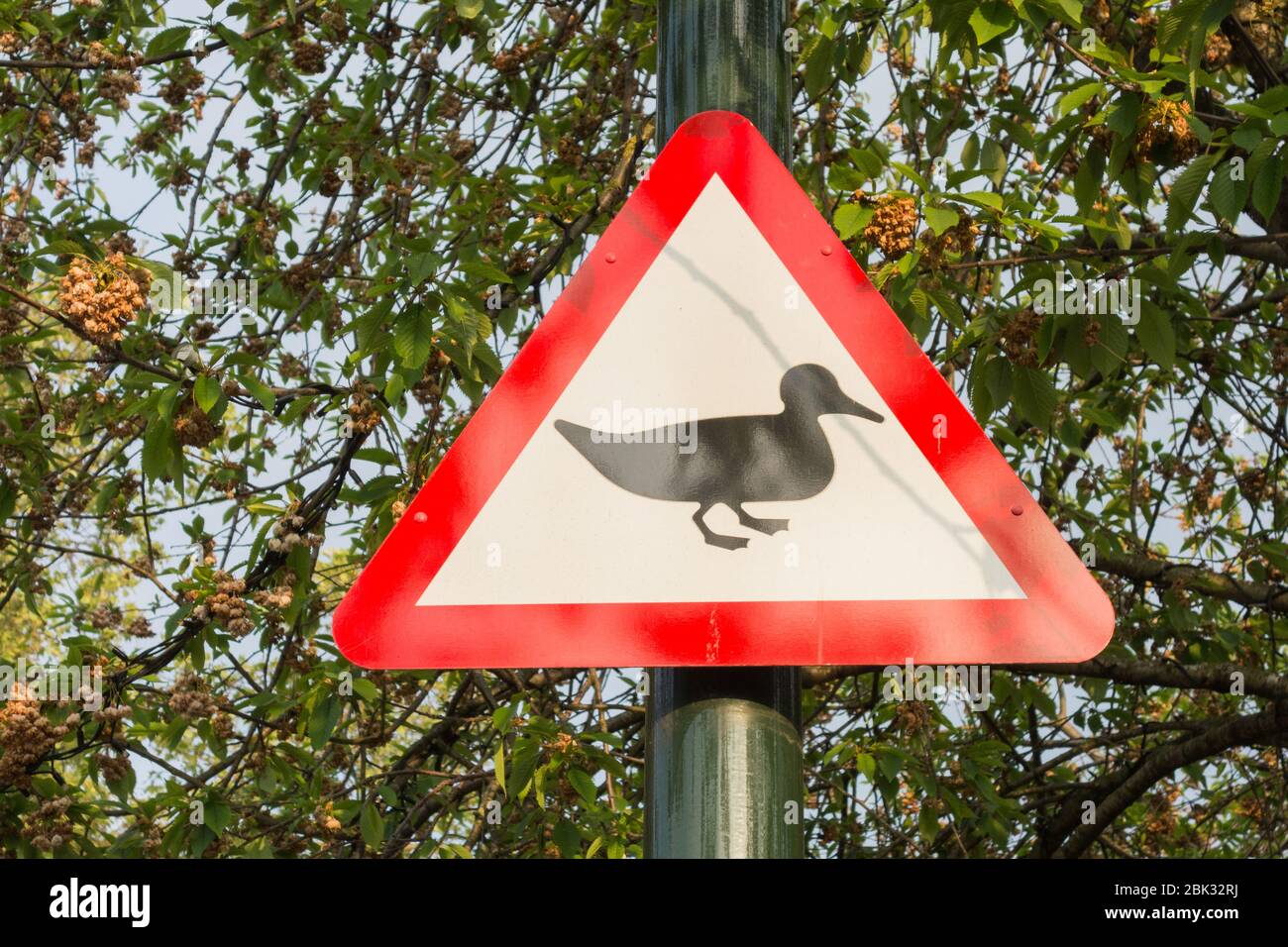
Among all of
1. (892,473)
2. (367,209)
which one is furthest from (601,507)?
(367,209)

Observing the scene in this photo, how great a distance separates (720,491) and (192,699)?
2.32 meters

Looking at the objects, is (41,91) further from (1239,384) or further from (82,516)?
(1239,384)

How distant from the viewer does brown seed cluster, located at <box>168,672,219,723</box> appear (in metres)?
3.46

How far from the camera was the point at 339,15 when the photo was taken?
444 centimetres

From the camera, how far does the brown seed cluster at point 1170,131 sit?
109 inches

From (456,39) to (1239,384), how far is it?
2.90 metres

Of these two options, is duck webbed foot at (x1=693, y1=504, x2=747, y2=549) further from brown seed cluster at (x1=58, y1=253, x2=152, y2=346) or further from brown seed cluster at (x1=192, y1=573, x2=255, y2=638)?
brown seed cluster at (x1=192, y1=573, x2=255, y2=638)

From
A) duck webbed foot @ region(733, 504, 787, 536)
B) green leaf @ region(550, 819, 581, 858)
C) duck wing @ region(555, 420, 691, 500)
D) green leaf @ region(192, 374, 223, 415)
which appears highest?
green leaf @ region(192, 374, 223, 415)

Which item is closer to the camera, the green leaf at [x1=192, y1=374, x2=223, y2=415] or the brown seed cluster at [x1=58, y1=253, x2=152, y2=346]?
the brown seed cluster at [x1=58, y1=253, x2=152, y2=346]

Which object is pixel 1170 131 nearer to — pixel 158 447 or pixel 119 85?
pixel 158 447

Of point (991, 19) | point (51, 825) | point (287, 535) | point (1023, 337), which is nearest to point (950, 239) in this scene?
point (1023, 337)

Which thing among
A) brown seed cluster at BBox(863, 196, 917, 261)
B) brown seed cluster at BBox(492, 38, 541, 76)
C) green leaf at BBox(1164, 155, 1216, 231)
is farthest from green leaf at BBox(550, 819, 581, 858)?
brown seed cluster at BBox(492, 38, 541, 76)

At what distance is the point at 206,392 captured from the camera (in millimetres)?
3033

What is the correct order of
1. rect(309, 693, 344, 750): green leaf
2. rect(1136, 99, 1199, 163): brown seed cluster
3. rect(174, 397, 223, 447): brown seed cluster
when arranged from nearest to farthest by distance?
rect(1136, 99, 1199, 163): brown seed cluster, rect(174, 397, 223, 447): brown seed cluster, rect(309, 693, 344, 750): green leaf
